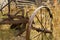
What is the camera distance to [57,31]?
15.5 feet

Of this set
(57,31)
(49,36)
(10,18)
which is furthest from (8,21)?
(57,31)

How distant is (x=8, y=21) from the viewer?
4.29 m

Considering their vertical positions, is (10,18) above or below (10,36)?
above

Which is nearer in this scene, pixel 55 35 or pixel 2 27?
pixel 55 35

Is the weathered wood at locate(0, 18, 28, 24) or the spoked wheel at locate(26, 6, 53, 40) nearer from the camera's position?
the spoked wheel at locate(26, 6, 53, 40)

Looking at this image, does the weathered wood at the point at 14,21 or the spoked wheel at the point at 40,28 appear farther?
the weathered wood at the point at 14,21

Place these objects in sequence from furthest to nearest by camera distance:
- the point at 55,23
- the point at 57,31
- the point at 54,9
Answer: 1. the point at 54,9
2. the point at 55,23
3. the point at 57,31

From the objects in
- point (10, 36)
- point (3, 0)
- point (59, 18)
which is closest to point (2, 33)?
point (10, 36)

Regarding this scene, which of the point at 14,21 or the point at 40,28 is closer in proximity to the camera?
the point at 40,28

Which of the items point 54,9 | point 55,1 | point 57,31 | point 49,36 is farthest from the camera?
point 55,1

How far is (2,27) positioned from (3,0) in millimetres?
2408

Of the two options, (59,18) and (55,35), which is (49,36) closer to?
(55,35)

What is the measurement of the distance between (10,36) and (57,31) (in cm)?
113

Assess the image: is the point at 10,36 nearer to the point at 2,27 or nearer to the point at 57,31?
the point at 2,27
